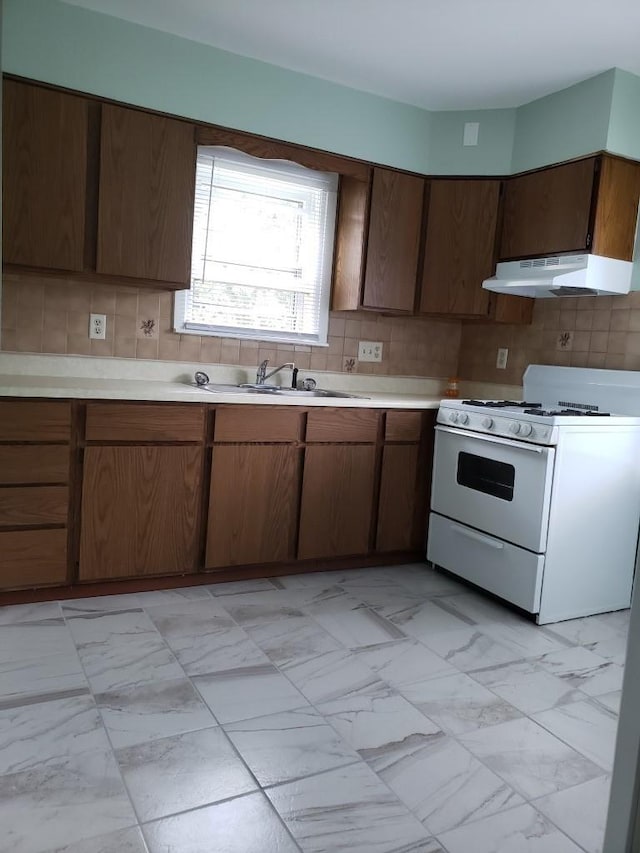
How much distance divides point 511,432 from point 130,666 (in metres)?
1.77

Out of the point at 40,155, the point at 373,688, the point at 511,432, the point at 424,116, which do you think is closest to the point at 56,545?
the point at 373,688

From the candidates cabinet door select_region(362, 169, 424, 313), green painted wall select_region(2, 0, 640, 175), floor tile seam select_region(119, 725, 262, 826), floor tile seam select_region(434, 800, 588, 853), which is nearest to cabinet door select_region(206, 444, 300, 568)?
cabinet door select_region(362, 169, 424, 313)

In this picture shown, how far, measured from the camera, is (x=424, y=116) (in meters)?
3.64

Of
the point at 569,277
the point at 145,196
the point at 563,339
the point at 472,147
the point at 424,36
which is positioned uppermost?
the point at 424,36

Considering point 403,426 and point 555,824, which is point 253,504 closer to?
point 403,426

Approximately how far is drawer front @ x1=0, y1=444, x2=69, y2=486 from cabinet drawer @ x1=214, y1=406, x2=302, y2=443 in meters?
0.63

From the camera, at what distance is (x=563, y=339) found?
355 cm

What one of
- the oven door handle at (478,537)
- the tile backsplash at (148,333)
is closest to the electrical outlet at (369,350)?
the tile backsplash at (148,333)

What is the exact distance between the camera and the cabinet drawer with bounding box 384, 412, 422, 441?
132 inches

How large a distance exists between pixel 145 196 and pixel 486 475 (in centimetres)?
193

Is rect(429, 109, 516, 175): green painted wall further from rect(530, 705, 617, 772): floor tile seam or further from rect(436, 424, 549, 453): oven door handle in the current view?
rect(530, 705, 617, 772): floor tile seam

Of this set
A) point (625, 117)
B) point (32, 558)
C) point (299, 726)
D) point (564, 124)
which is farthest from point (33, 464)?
point (625, 117)

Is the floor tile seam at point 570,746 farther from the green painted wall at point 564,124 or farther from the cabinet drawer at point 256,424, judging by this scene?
the green painted wall at point 564,124

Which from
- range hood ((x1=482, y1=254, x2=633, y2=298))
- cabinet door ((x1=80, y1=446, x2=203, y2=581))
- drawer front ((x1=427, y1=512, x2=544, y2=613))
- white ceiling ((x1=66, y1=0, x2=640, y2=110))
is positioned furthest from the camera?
range hood ((x1=482, y1=254, x2=633, y2=298))
